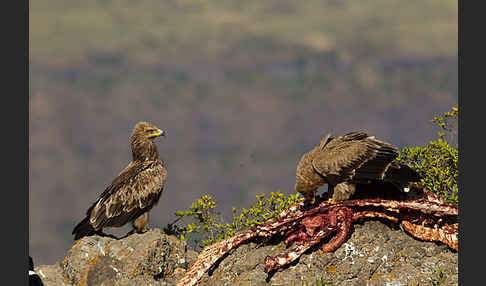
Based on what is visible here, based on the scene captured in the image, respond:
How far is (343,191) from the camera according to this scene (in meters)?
11.1

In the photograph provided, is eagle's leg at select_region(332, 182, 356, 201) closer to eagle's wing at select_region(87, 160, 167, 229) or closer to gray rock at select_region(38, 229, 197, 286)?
gray rock at select_region(38, 229, 197, 286)

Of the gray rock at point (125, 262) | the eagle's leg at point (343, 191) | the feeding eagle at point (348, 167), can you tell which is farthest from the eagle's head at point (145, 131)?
the eagle's leg at point (343, 191)

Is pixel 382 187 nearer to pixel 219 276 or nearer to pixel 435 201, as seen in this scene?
pixel 435 201

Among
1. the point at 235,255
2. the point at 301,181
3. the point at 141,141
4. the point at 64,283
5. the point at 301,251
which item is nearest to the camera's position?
the point at 301,251

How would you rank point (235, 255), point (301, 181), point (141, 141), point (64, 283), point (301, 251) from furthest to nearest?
point (141, 141)
point (301, 181)
point (64, 283)
point (235, 255)
point (301, 251)

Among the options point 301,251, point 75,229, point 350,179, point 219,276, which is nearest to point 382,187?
point 350,179

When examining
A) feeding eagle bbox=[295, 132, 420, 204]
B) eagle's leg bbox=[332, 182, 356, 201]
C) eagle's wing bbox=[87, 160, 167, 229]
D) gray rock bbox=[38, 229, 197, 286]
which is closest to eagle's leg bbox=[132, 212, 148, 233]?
eagle's wing bbox=[87, 160, 167, 229]

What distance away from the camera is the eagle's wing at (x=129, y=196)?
12.1 m

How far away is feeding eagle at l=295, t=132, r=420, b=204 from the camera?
10.7 meters

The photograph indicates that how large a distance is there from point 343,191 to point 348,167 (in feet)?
1.78

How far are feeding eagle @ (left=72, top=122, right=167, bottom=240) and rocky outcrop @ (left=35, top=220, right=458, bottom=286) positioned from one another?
0.90 m

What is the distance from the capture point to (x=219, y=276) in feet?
32.0

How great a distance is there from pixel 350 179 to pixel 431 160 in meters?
3.84

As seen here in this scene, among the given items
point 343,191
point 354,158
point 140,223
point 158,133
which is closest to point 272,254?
point 343,191
